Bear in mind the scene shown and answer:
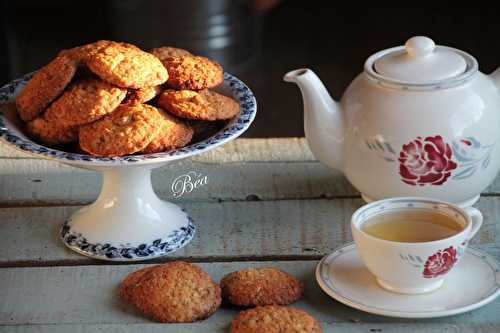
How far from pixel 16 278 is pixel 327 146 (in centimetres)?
36

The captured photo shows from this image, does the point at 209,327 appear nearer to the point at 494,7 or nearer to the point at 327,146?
the point at 327,146

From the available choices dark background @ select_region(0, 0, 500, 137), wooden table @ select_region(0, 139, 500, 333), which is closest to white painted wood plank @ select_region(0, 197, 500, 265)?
wooden table @ select_region(0, 139, 500, 333)

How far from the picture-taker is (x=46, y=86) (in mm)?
915

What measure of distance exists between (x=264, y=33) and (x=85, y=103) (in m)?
1.77

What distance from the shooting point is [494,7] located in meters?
2.71

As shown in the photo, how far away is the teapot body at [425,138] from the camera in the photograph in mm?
984

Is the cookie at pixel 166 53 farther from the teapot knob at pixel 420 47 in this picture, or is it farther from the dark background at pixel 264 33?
the dark background at pixel 264 33

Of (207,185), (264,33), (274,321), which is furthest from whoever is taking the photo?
(264,33)

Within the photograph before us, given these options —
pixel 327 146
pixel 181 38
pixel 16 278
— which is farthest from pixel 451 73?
pixel 181 38

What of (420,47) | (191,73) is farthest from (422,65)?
(191,73)

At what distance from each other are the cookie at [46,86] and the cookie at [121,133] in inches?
1.9

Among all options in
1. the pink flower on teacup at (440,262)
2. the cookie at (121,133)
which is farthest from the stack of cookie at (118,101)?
the pink flower on teacup at (440,262)

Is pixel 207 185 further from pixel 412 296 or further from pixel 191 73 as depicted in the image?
pixel 412 296

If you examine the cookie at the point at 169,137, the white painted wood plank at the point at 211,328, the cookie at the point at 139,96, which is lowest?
the white painted wood plank at the point at 211,328
